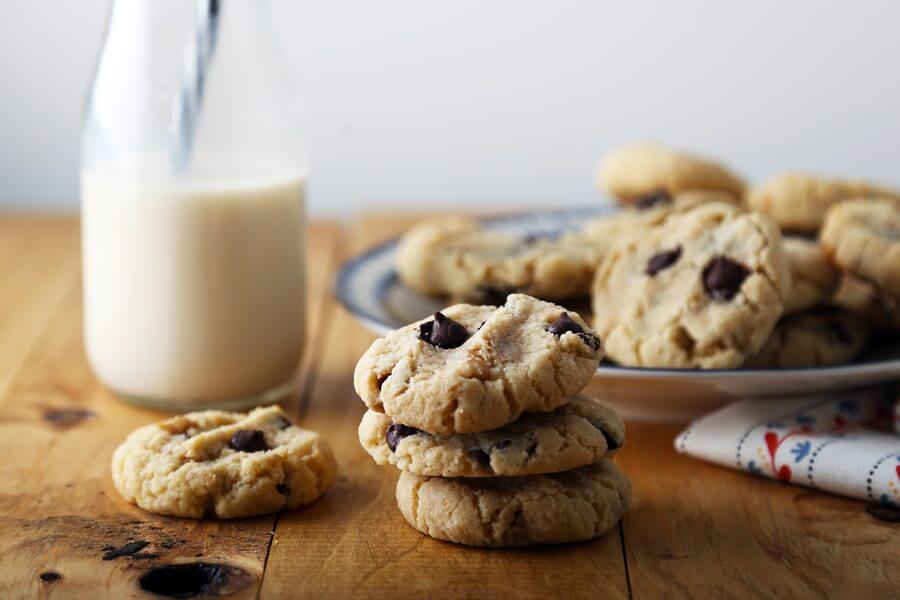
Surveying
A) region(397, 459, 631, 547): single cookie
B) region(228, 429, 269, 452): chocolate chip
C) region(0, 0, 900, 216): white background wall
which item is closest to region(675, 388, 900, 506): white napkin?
region(397, 459, 631, 547): single cookie

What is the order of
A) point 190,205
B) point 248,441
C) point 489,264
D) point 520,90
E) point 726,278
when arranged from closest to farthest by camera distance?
1. point 248,441
2. point 726,278
3. point 190,205
4. point 489,264
5. point 520,90

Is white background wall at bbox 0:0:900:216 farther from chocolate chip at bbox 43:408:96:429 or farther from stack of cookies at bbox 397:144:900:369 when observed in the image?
chocolate chip at bbox 43:408:96:429

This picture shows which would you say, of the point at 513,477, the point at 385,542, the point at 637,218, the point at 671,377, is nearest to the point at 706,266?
the point at 671,377

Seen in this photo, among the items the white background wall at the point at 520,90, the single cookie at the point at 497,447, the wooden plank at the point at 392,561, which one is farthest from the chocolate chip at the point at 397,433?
the white background wall at the point at 520,90

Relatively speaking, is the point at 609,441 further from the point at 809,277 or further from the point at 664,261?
the point at 809,277

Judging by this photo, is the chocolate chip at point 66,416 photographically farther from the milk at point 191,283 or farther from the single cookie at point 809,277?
the single cookie at point 809,277

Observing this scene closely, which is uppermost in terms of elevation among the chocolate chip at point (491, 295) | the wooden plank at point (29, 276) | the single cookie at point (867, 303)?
the single cookie at point (867, 303)

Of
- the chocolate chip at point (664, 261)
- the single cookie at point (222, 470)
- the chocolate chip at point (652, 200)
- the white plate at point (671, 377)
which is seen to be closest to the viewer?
the single cookie at point (222, 470)
